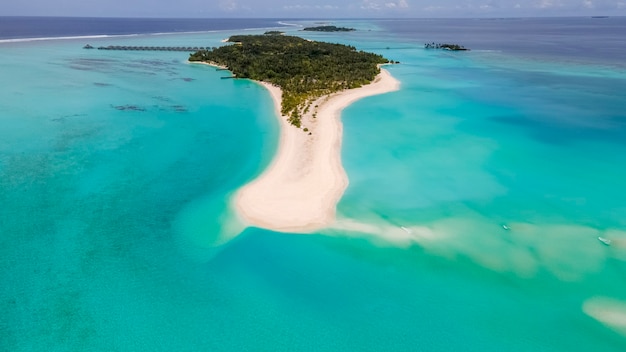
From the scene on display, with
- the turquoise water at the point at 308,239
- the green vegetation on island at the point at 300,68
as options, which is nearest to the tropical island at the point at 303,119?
the green vegetation on island at the point at 300,68

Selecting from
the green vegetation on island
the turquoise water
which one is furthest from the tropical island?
the turquoise water

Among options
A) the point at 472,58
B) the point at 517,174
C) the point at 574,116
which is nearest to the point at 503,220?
the point at 517,174

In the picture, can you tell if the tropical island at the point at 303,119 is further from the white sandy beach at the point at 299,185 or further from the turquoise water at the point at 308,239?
the turquoise water at the point at 308,239

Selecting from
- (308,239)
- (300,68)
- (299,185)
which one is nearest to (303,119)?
(299,185)

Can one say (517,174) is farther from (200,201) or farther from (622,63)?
(622,63)

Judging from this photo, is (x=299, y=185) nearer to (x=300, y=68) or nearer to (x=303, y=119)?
(x=303, y=119)

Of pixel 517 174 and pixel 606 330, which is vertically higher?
pixel 517 174
